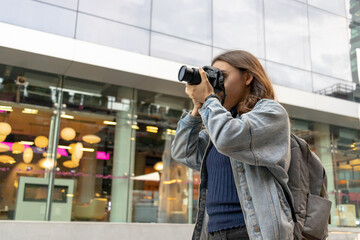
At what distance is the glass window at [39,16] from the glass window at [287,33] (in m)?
5.11

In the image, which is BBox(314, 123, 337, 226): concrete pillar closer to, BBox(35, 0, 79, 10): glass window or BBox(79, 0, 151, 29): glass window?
BBox(79, 0, 151, 29): glass window

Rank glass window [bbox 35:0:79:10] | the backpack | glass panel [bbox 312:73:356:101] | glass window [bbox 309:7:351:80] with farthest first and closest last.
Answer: glass window [bbox 309:7:351:80] < glass panel [bbox 312:73:356:101] < glass window [bbox 35:0:79:10] < the backpack

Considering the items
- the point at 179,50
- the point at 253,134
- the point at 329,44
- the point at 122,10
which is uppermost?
the point at 329,44

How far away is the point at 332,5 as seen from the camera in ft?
37.6

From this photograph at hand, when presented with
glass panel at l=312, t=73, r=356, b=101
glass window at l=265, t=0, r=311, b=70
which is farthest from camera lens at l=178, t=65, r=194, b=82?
glass panel at l=312, t=73, r=356, b=101

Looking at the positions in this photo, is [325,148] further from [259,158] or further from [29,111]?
[259,158]

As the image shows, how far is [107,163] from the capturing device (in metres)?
8.54

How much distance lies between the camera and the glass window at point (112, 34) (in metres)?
8.08

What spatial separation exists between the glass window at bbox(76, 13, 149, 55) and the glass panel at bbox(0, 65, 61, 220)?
4.29 feet

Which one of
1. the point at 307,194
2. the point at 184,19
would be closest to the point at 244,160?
the point at 307,194

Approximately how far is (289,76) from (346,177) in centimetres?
362

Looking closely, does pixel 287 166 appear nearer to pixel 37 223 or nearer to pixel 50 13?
pixel 37 223

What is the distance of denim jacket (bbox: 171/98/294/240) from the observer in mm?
1521

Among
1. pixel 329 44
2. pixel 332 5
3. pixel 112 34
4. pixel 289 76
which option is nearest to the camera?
pixel 112 34
